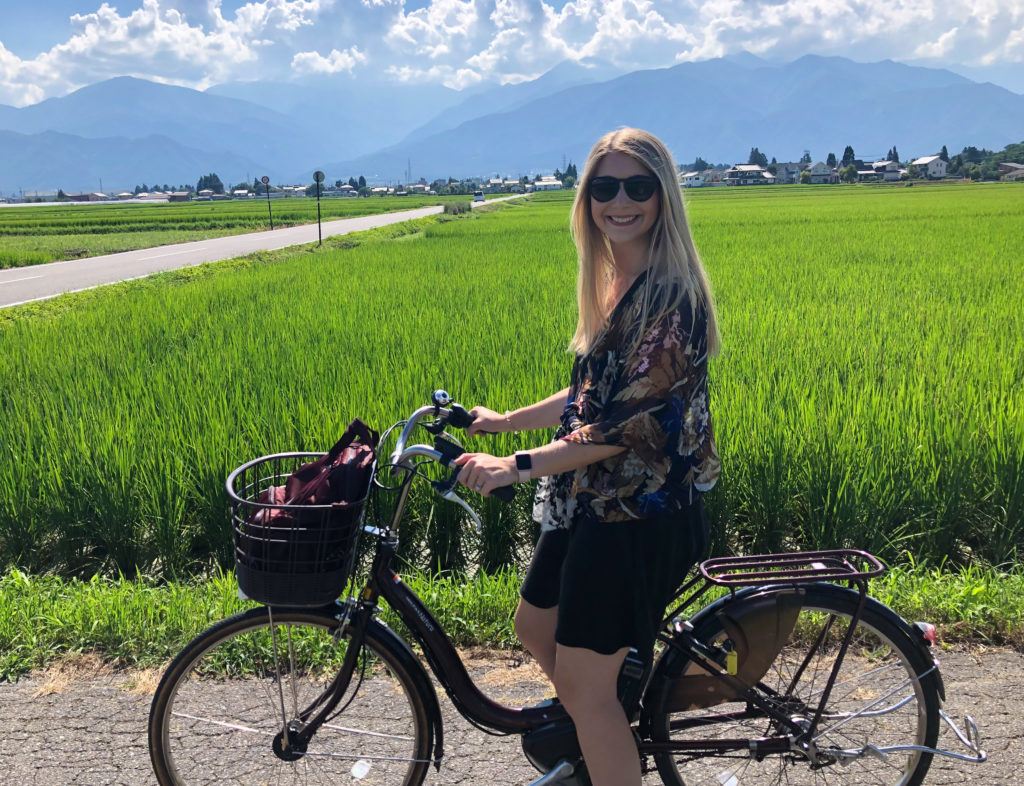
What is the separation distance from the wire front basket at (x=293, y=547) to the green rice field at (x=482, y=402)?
75.5 inches

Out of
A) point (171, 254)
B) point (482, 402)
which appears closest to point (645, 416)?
point (482, 402)

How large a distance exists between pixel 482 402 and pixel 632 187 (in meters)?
3.00

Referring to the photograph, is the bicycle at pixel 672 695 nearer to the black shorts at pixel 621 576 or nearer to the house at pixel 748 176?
the black shorts at pixel 621 576

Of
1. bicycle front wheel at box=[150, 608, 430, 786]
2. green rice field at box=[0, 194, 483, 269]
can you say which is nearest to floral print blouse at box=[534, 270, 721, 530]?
bicycle front wheel at box=[150, 608, 430, 786]

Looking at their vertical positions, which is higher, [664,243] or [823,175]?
[823,175]

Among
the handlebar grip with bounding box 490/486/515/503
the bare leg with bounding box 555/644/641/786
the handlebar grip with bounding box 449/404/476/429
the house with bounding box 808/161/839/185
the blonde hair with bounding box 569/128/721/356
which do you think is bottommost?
the bare leg with bounding box 555/644/641/786

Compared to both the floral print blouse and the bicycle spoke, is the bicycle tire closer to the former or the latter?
the bicycle spoke

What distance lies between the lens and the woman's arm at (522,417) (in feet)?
6.03

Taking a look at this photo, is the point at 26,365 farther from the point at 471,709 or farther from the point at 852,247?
the point at 852,247

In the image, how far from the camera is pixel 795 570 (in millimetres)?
1701

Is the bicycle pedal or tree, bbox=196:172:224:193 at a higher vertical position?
tree, bbox=196:172:224:193

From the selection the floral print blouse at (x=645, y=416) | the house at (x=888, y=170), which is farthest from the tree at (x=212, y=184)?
the floral print blouse at (x=645, y=416)

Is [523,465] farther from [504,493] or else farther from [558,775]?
[558,775]

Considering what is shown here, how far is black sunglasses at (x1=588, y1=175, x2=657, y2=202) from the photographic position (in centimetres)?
151
